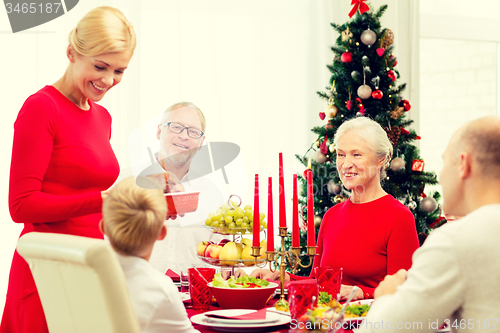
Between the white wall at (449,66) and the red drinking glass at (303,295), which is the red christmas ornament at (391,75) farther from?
the red drinking glass at (303,295)

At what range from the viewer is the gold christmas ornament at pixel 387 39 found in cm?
338

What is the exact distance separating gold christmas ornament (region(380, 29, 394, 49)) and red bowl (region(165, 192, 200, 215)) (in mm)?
2282

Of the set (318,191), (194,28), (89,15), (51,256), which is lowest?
(318,191)

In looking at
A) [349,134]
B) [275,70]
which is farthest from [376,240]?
[275,70]

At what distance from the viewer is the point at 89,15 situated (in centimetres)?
158

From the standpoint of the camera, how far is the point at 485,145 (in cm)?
106

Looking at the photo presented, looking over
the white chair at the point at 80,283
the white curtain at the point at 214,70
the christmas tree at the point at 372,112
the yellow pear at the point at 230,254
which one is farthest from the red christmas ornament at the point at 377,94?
the white chair at the point at 80,283

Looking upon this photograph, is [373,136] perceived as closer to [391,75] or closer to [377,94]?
[377,94]

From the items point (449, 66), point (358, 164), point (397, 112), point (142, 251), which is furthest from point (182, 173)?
point (449, 66)

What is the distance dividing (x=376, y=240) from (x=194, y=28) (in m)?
2.45

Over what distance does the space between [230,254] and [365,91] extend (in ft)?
6.66

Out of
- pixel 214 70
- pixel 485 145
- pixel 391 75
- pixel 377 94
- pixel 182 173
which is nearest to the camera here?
pixel 485 145

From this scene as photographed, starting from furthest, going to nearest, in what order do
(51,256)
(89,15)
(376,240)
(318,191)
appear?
(318,191) < (376,240) < (89,15) < (51,256)

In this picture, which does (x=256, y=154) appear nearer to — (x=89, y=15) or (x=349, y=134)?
(x=349, y=134)
